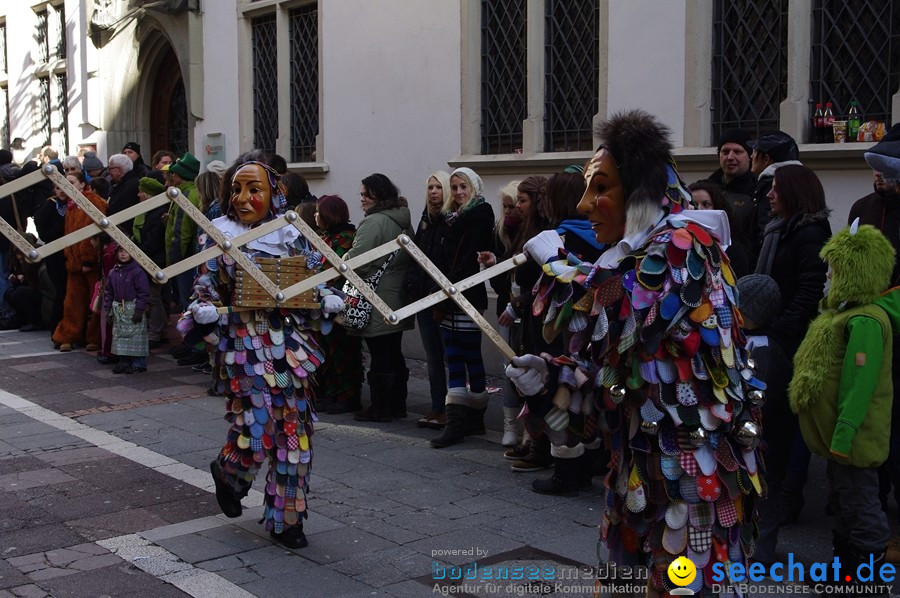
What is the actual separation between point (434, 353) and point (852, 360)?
3899 millimetres

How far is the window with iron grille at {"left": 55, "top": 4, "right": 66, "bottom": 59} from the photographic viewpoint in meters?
18.4

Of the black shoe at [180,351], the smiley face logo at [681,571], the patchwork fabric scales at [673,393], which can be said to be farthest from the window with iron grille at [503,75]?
the smiley face logo at [681,571]

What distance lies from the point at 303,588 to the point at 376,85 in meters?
7.70

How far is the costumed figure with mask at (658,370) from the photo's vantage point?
10.7 feet

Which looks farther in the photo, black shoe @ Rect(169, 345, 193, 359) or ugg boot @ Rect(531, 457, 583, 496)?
black shoe @ Rect(169, 345, 193, 359)

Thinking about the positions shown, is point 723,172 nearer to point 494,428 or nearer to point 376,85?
point 494,428

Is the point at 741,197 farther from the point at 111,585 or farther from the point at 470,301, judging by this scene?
the point at 111,585

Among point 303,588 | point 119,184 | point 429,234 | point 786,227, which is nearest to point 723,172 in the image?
point 786,227

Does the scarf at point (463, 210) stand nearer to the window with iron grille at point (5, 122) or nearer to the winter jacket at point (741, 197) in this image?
the winter jacket at point (741, 197)

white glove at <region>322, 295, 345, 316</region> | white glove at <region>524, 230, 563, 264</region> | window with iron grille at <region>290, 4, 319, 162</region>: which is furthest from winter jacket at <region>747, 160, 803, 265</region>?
window with iron grille at <region>290, 4, 319, 162</region>

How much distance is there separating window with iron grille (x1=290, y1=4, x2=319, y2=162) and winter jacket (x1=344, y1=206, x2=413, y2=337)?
16.2 ft

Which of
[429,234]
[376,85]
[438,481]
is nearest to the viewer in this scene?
[438,481]

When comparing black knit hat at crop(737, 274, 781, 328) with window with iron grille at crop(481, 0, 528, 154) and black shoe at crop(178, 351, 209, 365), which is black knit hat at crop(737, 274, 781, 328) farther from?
black shoe at crop(178, 351, 209, 365)

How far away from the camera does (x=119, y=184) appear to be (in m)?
11.6
